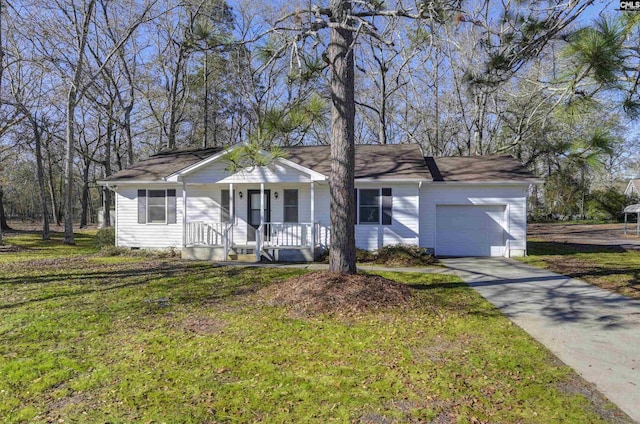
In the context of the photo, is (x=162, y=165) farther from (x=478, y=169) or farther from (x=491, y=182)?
(x=491, y=182)

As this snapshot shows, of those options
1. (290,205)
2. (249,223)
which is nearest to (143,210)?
(249,223)

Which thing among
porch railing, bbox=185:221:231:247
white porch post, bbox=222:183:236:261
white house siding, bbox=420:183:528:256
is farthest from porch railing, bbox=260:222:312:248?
white house siding, bbox=420:183:528:256

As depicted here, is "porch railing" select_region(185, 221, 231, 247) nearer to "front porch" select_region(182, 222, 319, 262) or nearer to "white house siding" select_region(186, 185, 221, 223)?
"front porch" select_region(182, 222, 319, 262)

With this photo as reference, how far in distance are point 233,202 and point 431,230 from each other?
6876mm

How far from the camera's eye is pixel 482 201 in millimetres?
13539

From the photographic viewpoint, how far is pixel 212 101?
2695 centimetres

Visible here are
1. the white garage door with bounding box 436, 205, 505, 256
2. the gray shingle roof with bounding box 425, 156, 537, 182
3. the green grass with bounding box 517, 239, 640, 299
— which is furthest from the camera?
the white garage door with bounding box 436, 205, 505, 256

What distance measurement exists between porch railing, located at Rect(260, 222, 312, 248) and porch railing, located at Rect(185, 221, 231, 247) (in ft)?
4.50

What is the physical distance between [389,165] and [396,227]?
2.29 metres

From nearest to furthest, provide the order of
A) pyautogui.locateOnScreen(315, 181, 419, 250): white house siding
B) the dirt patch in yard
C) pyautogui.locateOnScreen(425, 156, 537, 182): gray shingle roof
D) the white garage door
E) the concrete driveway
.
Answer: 1. the concrete driveway
2. the dirt patch in yard
3. pyautogui.locateOnScreen(315, 181, 419, 250): white house siding
4. pyautogui.locateOnScreen(425, 156, 537, 182): gray shingle roof
5. the white garage door

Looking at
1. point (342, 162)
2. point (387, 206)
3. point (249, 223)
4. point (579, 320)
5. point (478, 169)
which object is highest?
point (478, 169)

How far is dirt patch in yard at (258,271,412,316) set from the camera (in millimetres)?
6126

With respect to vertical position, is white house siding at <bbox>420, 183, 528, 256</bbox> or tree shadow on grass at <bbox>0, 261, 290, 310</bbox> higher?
white house siding at <bbox>420, 183, 528, 256</bbox>

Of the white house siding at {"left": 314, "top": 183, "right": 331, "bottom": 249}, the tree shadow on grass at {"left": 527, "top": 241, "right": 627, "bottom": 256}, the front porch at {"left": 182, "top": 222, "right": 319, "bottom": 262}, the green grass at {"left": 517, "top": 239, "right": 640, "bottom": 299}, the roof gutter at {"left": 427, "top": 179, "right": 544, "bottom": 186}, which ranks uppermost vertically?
the roof gutter at {"left": 427, "top": 179, "right": 544, "bottom": 186}
